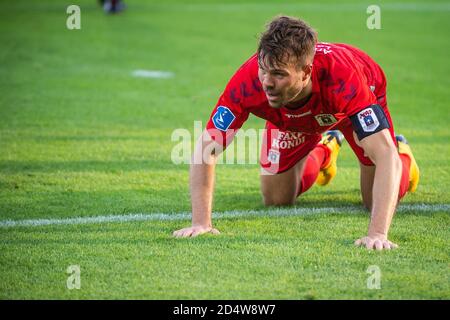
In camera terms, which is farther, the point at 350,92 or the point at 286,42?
the point at 350,92

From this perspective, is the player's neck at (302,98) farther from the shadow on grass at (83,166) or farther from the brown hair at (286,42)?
the shadow on grass at (83,166)

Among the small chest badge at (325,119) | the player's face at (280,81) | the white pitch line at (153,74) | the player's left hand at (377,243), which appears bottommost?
the player's left hand at (377,243)

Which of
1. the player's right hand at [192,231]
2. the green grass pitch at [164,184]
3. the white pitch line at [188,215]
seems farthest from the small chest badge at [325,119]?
the player's right hand at [192,231]

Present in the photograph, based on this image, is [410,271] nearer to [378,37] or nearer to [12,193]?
[12,193]

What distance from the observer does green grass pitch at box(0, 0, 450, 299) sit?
4.54 m

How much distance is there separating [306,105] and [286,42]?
598 mm

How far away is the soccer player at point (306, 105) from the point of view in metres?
4.83

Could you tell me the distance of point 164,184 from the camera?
6930mm

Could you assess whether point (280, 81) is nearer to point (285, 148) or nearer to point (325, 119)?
point (325, 119)

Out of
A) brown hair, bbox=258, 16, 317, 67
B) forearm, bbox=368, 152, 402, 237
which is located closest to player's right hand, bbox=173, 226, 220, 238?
forearm, bbox=368, 152, 402, 237

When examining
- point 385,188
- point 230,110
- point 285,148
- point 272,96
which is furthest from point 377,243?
point 285,148

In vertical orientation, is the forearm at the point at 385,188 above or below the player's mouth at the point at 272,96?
below

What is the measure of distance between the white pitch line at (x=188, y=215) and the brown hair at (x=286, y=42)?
5.09 feet

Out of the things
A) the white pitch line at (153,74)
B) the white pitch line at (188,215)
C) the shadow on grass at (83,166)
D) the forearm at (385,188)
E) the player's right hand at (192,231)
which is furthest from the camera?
the white pitch line at (153,74)
